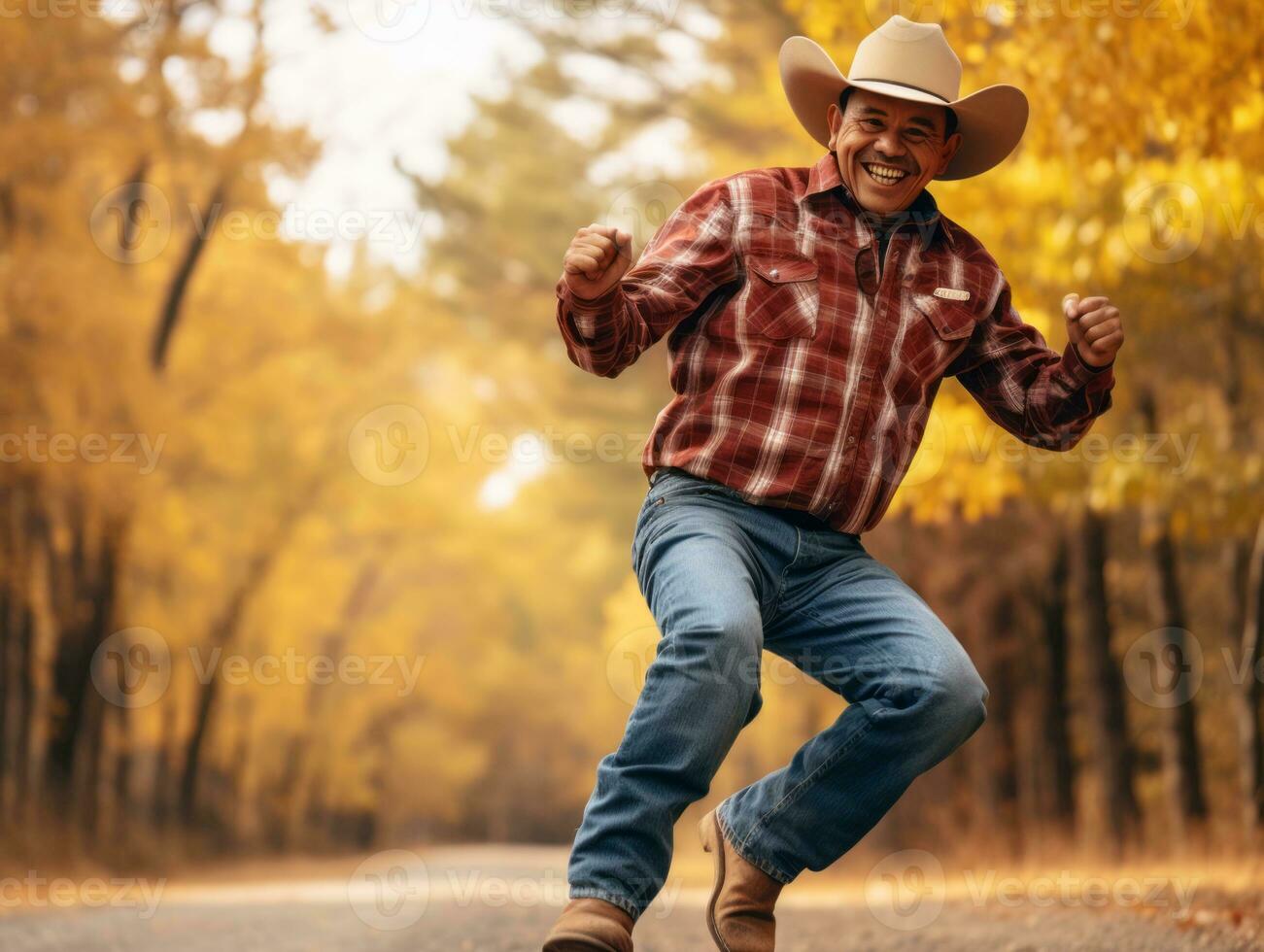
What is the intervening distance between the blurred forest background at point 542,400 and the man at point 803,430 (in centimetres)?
284

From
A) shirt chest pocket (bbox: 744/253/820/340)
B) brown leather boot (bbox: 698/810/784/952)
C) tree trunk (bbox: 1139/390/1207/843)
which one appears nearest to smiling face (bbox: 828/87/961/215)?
shirt chest pocket (bbox: 744/253/820/340)

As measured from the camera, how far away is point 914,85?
3676 millimetres

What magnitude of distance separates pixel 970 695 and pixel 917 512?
6012 millimetres

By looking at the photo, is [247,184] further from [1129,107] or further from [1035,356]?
[1035,356]

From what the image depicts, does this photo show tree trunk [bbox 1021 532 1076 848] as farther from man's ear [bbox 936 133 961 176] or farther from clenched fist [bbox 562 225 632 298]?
clenched fist [bbox 562 225 632 298]

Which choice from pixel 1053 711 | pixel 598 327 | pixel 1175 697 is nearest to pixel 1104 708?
pixel 1175 697

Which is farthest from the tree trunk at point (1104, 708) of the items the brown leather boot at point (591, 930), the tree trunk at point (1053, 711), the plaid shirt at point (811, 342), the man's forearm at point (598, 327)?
the brown leather boot at point (591, 930)

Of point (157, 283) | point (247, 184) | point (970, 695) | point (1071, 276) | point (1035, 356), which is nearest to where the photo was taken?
point (970, 695)

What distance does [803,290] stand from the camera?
358cm

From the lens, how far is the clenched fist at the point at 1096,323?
11.6 ft

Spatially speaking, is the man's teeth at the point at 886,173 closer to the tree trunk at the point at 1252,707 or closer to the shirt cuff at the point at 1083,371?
the shirt cuff at the point at 1083,371

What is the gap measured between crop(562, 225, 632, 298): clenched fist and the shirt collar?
2.39 feet

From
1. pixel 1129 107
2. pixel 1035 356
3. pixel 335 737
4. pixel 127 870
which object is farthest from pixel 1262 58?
pixel 335 737

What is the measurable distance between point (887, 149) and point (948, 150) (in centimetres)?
37
